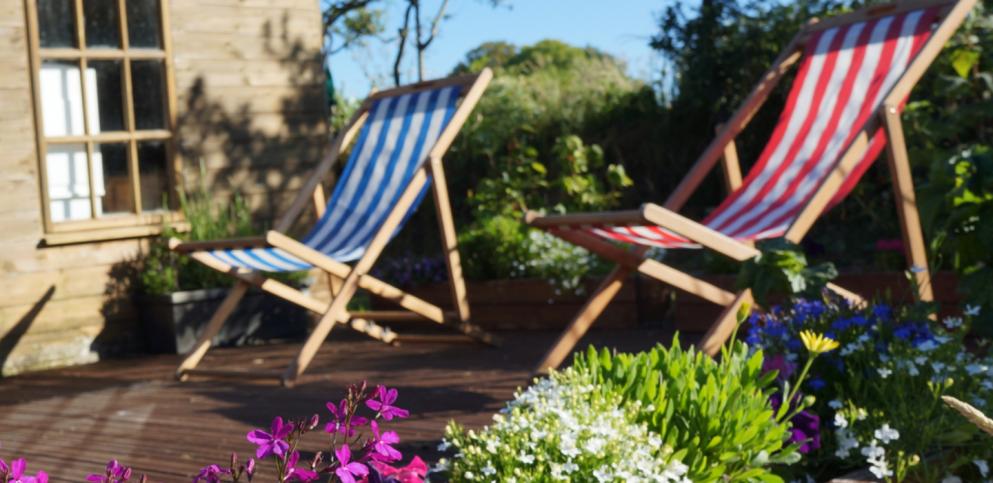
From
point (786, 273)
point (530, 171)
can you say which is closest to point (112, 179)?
point (530, 171)

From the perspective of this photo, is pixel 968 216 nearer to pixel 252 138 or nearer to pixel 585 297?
pixel 585 297

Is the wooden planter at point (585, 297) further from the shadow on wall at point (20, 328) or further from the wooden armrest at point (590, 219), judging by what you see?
the shadow on wall at point (20, 328)

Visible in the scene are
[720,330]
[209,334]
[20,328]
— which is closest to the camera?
[720,330]

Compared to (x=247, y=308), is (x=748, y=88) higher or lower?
higher

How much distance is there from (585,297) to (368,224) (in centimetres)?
131

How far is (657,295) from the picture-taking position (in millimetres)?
5809

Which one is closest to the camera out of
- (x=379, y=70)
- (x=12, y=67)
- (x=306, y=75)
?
(x=12, y=67)

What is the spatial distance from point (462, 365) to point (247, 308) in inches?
62.4

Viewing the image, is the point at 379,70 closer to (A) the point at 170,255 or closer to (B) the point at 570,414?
(A) the point at 170,255

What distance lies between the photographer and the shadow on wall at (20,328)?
538cm

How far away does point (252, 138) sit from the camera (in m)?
6.31

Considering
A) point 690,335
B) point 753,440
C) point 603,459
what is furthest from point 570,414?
point 690,335

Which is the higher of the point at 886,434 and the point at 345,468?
the point at 345,468

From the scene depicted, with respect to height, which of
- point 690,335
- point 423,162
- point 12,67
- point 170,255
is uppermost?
point 12,67
